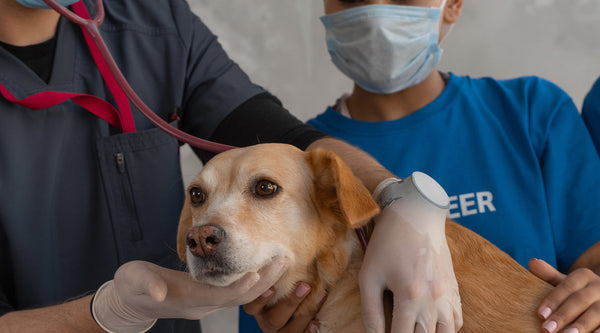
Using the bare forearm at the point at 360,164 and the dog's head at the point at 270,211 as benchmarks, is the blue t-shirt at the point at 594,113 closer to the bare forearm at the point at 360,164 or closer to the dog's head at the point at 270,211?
the bare forearm at the point at 360,164

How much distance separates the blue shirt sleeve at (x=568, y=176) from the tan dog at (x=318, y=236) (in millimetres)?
503

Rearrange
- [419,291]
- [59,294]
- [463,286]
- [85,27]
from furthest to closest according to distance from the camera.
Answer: [59,294]
[85,27]
[463,286]
[419,291]

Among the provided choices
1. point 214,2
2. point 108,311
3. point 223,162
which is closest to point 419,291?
point 223,162

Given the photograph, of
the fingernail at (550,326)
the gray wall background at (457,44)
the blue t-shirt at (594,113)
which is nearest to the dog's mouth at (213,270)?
the fingernail at (550,326)

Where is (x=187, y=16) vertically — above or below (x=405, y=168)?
above

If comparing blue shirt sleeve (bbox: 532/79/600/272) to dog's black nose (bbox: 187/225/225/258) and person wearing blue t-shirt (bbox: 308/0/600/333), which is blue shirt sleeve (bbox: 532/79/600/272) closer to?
person wearing blue t-shirt (bbox: 308/0/600/333)

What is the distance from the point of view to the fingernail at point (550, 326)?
1.05 metres

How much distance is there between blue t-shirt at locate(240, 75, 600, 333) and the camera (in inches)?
63.2

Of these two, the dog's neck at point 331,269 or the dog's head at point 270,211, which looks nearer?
the dog's head at point 270,211

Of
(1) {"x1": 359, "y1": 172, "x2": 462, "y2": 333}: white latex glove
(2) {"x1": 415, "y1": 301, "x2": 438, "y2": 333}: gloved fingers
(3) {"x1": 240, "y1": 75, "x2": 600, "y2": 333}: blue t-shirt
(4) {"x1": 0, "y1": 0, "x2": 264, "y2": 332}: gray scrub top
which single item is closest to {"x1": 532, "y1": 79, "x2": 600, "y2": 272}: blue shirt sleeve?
(3) {"x1": 240, "y1": 75, "x2": 600, "y2": 333}: blue t-shirt

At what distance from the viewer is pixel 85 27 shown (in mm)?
1352

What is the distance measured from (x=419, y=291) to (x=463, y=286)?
18 cm

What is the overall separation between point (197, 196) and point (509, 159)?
3.77ft

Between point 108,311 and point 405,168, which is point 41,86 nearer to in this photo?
point 108,311
